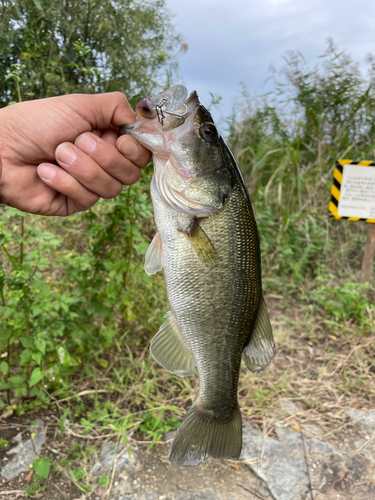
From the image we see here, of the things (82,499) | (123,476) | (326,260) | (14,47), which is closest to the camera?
(82,499)

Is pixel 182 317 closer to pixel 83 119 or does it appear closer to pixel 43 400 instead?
pixel 83 119

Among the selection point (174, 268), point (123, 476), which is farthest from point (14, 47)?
point (123, 476)

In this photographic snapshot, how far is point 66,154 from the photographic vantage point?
1.34 m

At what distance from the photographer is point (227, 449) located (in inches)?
51.1

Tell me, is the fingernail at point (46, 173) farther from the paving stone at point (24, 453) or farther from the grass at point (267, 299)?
the paving stone at point (24, 453)

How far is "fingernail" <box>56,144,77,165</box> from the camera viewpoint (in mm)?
1340

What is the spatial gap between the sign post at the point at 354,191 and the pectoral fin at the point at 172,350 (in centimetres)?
321

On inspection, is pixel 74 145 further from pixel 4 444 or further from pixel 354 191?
pixel 354 191

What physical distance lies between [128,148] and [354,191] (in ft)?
10.5

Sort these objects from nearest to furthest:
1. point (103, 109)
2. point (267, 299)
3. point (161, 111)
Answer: point (161, 111)
point (103, 109)
point (267, 299)

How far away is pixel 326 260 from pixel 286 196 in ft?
3.43

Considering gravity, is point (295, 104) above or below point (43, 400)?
above

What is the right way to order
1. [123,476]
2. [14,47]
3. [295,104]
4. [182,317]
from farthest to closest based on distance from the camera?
[295,104]
[14,47]
[123,476]
[182,317]

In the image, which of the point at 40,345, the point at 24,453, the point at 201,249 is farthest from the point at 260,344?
the point at 24,453
